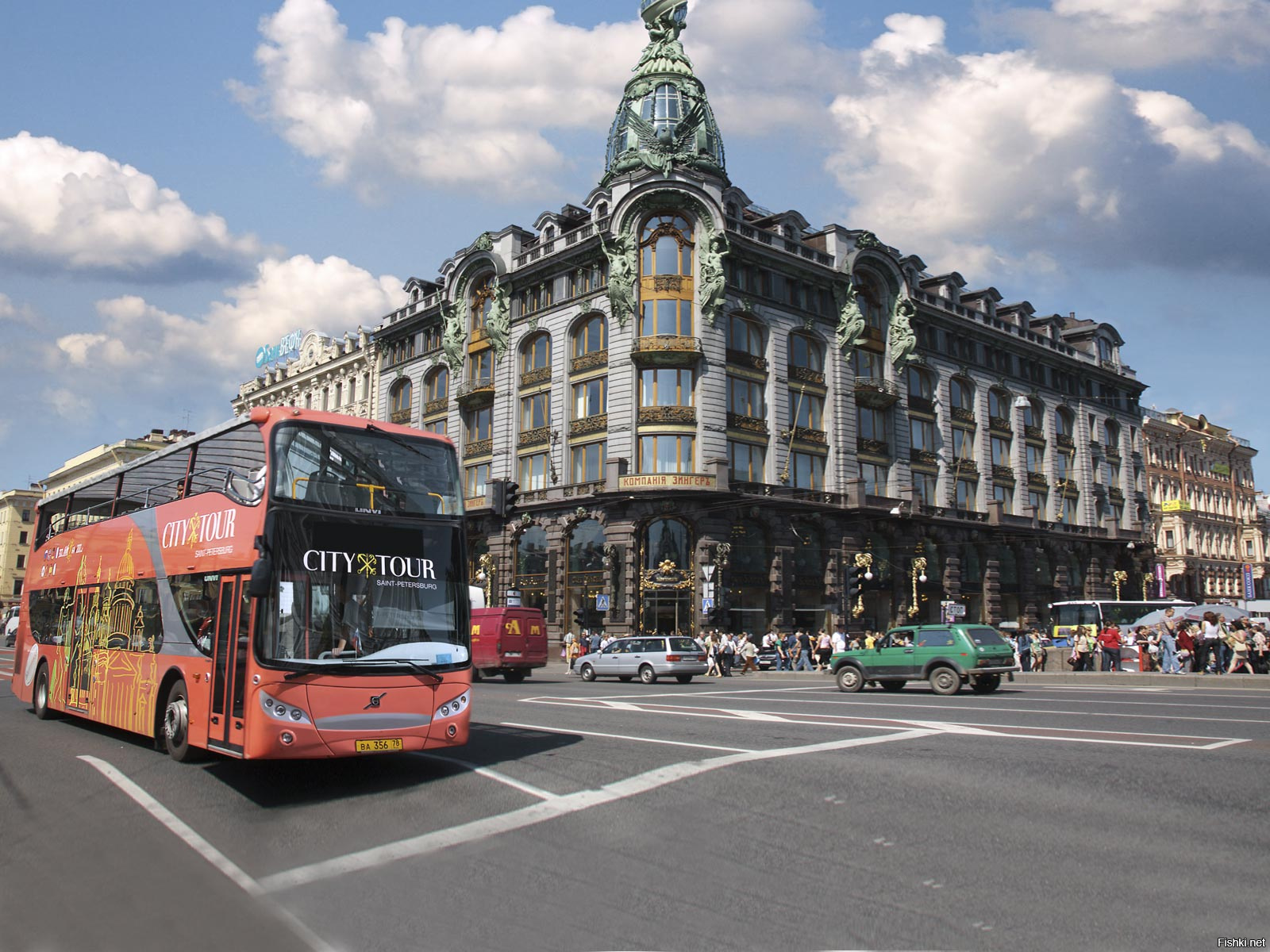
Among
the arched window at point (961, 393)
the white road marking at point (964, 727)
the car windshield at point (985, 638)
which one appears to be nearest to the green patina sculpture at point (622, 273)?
the arched window at point (961, 393)

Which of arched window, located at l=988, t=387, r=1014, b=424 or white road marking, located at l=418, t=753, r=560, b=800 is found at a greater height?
arched window, located at l=988, t=387, r=1014, b=424

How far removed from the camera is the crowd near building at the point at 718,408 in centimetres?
4306

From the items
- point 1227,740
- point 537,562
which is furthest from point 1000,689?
point 537,562

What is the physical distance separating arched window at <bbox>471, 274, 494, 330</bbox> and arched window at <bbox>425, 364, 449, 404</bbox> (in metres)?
3.82

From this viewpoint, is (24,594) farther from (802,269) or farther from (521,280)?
(802,269)

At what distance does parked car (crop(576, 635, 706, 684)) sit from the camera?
3038 cm

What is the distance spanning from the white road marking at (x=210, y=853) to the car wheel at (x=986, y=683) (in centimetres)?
1792

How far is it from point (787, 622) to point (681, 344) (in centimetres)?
1328

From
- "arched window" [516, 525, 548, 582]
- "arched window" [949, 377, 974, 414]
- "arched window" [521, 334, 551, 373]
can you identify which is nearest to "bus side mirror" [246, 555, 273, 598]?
"arched window" [516, 525, 548, 582]

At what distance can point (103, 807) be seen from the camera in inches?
364

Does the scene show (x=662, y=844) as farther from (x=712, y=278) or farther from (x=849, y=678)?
(x=712, y=278)

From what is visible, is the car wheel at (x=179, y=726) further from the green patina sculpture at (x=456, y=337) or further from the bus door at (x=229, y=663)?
the green patina sculpture at (x=456, y=337)

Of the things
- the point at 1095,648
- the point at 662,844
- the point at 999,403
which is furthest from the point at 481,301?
the point at 662,844

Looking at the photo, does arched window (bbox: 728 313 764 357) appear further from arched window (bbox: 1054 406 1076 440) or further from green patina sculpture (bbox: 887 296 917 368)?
arched window (bbox: 1054 406 1076 440)
